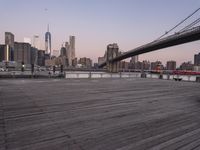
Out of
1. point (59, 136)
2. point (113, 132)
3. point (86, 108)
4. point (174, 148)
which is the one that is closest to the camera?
point (174, 148)

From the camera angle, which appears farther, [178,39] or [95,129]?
[178,39]

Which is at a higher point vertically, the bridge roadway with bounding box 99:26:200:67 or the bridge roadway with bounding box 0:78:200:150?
the bridge roadway with bounding box 99:26:200:67

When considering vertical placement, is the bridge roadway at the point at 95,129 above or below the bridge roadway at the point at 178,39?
below

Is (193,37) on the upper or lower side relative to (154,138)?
upper

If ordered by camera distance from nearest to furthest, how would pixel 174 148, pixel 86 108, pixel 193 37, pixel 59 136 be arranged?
pixel 174 148, pixel 59 136, pixel 86 108, pixel 193 37

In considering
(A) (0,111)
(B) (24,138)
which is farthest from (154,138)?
(A) (0,111)

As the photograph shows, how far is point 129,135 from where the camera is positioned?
17.9ft

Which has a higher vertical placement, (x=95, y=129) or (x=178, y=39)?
(x=178, y=39)

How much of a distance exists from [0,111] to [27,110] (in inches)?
37.9

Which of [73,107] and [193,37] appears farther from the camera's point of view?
[193,37]

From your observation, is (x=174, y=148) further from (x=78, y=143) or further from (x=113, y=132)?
(x=78, y=143)

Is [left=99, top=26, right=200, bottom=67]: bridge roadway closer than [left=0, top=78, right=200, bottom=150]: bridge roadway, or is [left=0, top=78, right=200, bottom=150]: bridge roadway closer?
[left=0, top=78, right=200, bottom=150]: bridge roadway

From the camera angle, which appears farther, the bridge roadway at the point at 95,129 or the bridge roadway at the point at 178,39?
the bridge roadway at the point at 178,39

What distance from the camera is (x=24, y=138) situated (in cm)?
497
